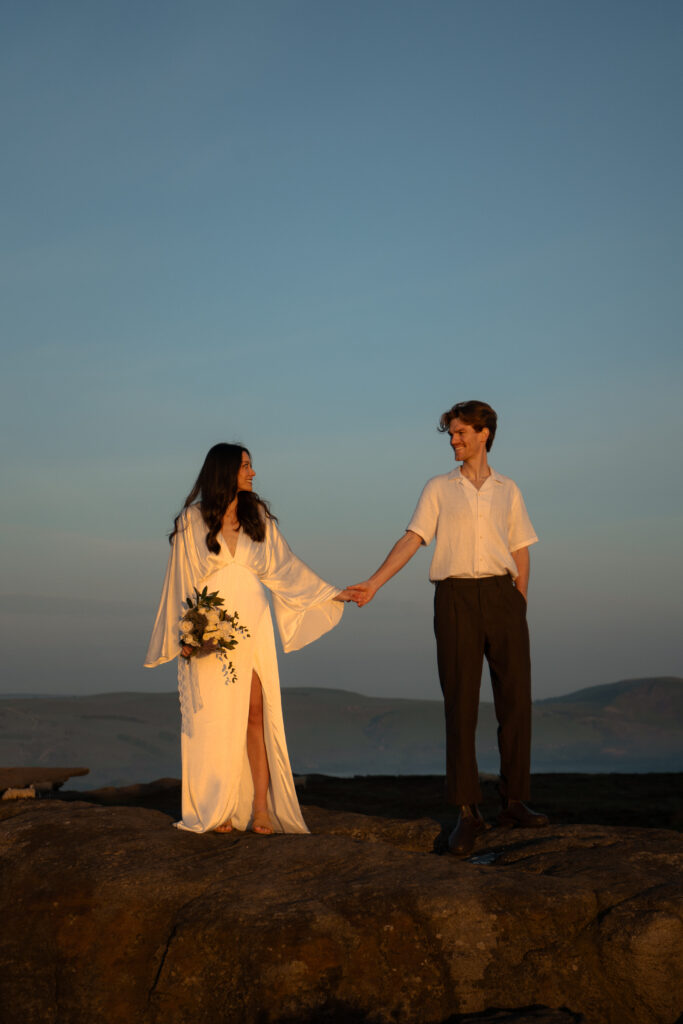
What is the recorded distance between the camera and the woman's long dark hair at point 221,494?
23.0ft

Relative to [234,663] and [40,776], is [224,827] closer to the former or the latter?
[234,663]

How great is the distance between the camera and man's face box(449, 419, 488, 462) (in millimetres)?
6770

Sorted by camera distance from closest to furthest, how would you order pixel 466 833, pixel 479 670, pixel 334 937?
1. pixel 334 937
2. pixel 466 833
3. pixel 479 670

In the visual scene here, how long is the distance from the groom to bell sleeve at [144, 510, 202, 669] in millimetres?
1585

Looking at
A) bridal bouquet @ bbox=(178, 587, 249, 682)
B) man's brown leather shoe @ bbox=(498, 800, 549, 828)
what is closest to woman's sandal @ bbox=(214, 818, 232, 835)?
bridal bouquet @ bbox=(178, 587, 249, 682)

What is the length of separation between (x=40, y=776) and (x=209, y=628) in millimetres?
8509

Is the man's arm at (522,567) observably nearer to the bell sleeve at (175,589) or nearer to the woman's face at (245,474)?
the woman's face at (245,474)

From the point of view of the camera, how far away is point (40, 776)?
14102 millimetres

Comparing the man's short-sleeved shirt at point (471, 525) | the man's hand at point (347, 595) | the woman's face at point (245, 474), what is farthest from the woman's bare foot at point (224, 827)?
the woman's face at point (245, 474)

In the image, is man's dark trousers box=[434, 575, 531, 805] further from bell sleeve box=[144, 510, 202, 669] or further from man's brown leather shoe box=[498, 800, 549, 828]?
bell sleeve box=[144, 510, 202, 669]

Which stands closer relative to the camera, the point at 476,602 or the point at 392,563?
the point at 476,602

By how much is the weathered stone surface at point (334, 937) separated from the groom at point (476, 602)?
1.15 metres

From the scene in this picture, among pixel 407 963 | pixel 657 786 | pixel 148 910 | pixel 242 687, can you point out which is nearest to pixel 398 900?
pixel 407 963

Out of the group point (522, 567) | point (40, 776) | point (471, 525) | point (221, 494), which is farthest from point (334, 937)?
point (40, 776)
